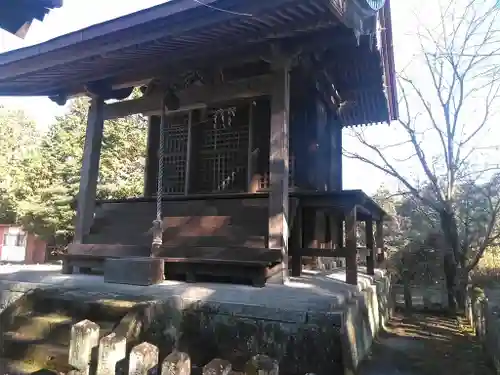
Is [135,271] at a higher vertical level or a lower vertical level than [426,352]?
higher

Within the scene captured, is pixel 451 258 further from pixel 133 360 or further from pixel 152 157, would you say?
pixel 133 360

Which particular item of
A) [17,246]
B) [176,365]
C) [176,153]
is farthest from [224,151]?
[17,246]

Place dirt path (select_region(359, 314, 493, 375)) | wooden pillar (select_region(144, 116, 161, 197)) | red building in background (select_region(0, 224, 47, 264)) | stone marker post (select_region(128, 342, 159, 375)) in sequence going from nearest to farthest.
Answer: stone marker post (select_region(128, 342, 159, 375))
dirt path (select_region(359, 314, 493, 375))
wooden pillar (select_region(144, 116, 161, 197))
red building in background (select_region(0, 224, 47, 264))

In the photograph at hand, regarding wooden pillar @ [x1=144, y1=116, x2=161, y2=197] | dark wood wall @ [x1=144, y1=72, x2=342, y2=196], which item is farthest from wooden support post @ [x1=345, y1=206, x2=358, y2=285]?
wooden pillar @ [x1=144, y1=116, x2=161, y2=197]

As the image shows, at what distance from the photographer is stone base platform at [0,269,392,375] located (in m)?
3.41

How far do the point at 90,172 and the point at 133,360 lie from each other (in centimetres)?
539

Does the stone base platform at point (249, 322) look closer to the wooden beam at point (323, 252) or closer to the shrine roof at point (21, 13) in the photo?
the wooden beam at point (323, 252)

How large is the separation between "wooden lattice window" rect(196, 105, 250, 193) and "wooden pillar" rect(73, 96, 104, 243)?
236 centimetres

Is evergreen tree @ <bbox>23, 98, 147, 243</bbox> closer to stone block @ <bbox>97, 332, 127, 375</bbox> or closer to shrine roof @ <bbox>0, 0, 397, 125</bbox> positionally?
shrine roof @ <bbox>0, 0, 397, 125</bbox>

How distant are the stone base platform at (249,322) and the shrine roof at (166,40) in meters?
3.29

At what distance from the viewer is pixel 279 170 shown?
17.6ft

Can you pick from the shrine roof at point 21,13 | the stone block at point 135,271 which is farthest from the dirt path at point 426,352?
the shrine roof at point 21,13

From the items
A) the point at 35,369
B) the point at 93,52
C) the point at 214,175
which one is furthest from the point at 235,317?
the point at 214,175

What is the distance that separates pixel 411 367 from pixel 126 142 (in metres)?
17.2
